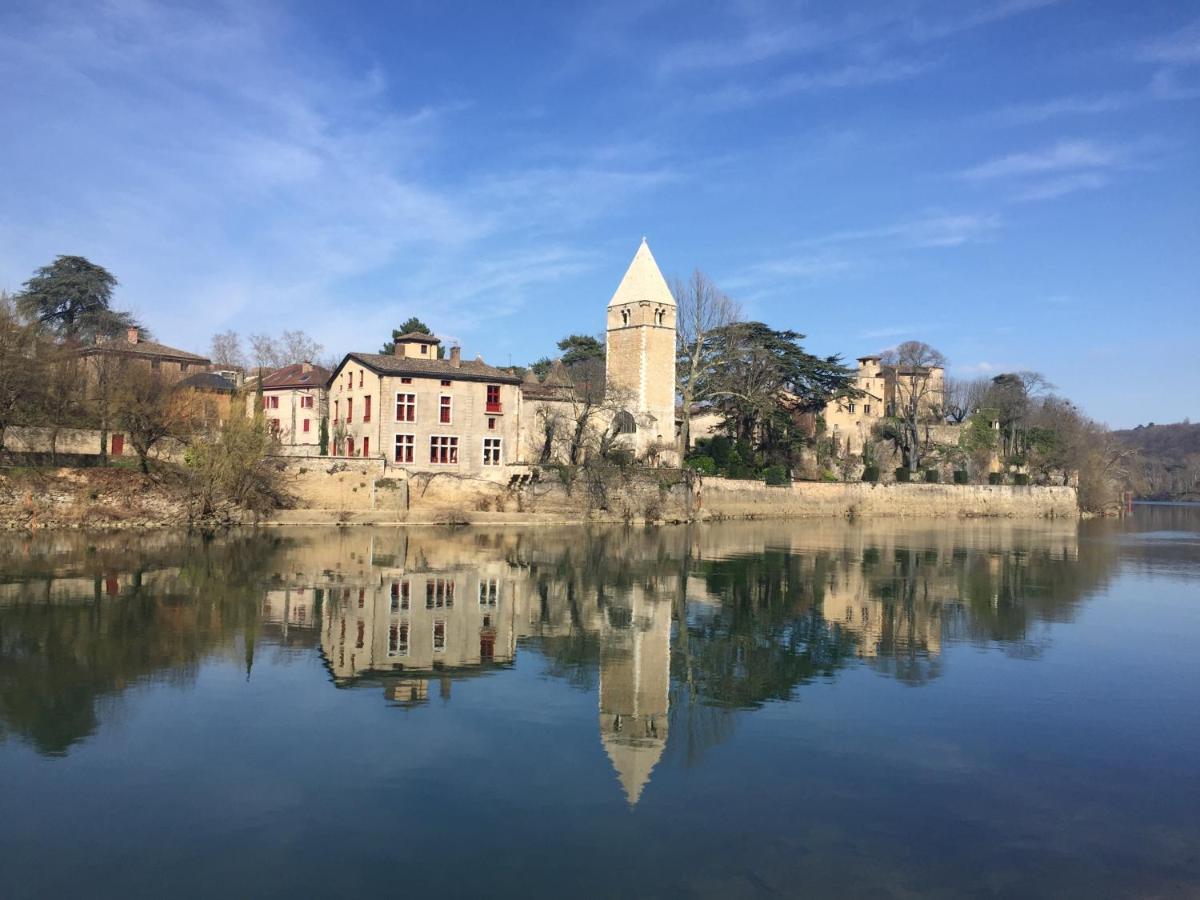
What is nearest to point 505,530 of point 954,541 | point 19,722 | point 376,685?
point 954,541

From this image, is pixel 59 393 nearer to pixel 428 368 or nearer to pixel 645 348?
pixel 428 368

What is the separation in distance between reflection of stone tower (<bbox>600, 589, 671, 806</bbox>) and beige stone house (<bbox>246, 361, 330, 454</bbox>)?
1166 inches

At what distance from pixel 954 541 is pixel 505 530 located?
762 inches

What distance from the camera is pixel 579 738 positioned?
1188cm

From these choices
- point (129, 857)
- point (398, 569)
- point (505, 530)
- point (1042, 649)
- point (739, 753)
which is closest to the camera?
point (129, 857)

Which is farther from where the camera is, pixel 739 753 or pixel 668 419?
pixel 668 419

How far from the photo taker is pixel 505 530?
4050cm

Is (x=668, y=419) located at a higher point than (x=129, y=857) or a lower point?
higher

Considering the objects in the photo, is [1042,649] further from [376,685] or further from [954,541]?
[954,541]

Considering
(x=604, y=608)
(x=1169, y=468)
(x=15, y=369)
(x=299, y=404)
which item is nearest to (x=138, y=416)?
(x=15, y=369)

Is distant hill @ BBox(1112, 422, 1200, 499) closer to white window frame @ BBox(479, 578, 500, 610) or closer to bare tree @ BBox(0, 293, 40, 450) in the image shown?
white window frame @ BBox(479, 578, 500, 610)

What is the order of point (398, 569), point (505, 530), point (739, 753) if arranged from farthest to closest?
point (505, 530)
point (398, 569)
point (739, 753)

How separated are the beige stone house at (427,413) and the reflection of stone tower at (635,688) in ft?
73.5

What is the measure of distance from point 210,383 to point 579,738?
4464cm
